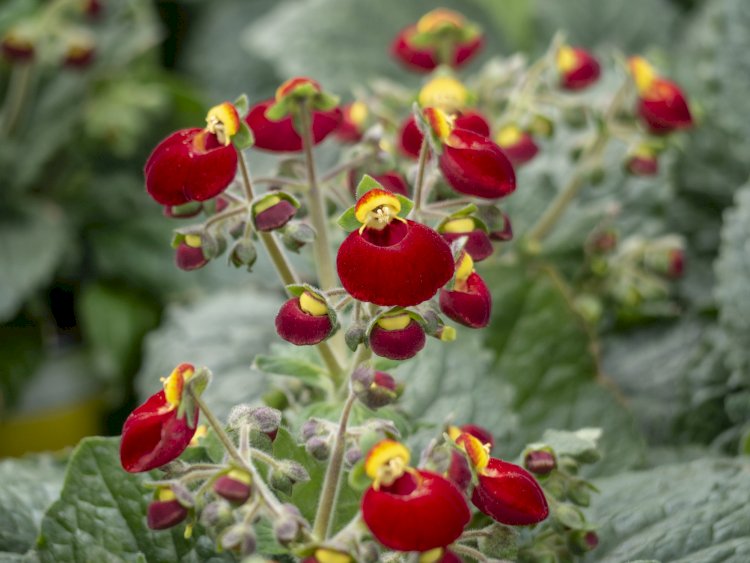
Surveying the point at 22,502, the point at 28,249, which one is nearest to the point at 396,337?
the point at 22,502

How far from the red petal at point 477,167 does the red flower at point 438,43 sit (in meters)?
0.43

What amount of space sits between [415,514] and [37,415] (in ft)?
3.23

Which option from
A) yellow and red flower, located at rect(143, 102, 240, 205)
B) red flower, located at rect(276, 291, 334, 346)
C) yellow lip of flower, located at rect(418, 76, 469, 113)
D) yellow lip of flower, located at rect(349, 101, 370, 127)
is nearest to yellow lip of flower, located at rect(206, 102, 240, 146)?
yellow and red flower, located at rect(143, 102, 240, 205)

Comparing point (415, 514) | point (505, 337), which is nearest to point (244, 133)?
point (415, 514)

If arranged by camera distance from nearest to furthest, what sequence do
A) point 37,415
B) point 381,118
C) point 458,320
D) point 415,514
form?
point 415,514 → point 458,320 → point 381,118 → point 37,415

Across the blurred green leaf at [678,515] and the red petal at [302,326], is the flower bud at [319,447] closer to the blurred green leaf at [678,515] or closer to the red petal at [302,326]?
the red petal at [302,326]

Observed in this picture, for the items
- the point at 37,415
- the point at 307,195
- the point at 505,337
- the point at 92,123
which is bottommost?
the point at 37,415

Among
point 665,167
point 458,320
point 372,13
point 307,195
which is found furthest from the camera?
point 372,13

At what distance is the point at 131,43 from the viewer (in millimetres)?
1337

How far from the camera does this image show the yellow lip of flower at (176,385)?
0.49 m

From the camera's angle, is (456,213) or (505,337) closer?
(456,213)

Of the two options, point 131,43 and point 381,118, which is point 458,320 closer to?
point 381,118

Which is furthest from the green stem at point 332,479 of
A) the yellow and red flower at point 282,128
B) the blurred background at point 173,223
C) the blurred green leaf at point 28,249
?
the blurred green leaf at point 28,249

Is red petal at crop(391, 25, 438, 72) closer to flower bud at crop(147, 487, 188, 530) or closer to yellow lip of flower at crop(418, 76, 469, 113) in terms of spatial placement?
yellow lip of flower at crop(418, 76, 469, 113)
